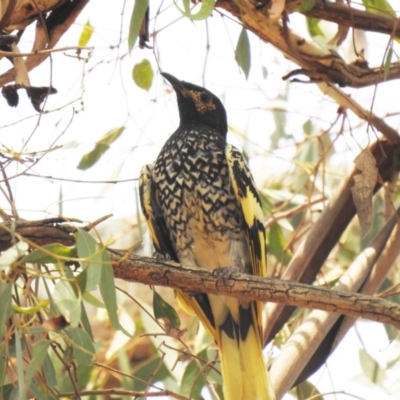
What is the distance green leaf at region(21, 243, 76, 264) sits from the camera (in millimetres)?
2016

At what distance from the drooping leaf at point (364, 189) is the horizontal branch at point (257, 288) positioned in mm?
289

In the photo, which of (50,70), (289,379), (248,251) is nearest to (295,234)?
(248,251)

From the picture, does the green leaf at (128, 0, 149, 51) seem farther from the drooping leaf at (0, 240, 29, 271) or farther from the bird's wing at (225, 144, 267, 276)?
the bird's wing at (225, 144, 267, 276)

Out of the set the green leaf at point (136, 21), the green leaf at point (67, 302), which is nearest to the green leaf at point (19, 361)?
the green leaf at point (67, 302)

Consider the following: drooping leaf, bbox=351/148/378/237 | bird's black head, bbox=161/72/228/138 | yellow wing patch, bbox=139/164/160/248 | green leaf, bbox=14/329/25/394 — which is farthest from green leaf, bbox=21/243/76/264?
bird's black head, bbox=161/72/228/138

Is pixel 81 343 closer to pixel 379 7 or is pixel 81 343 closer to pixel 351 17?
pixel 351 17

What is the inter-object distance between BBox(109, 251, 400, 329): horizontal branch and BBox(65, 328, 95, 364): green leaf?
209 millimetres

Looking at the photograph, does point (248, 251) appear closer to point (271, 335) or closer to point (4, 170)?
point (271, 335)

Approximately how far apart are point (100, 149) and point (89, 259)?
1.68m

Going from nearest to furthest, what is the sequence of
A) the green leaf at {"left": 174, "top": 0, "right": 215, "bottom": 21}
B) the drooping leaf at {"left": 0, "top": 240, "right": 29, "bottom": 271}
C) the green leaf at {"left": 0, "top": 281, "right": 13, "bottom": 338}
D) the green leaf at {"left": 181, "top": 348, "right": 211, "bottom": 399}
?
the drooping leaf at {"left": 0, "top": 240, "right": 29, "bottom": 271}, the green leaf at {"left": 0, "top": 281, "right": 13, "bottom": 338}, the green leaf at {"left": 174, "top": 0, "right": 215, "bottom": 21}, the green leaf at {"left": 181, "top": 348, "right": 211, "bottom": 399}

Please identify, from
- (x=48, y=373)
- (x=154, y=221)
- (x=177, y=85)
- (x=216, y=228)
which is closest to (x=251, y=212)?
(x=216, y=228)

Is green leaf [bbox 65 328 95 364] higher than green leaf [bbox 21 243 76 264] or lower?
lower

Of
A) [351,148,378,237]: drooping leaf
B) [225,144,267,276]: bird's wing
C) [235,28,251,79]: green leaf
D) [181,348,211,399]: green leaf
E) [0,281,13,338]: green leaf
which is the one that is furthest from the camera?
[225,144,267,276]: bird's wing

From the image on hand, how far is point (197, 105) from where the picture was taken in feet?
12.2
